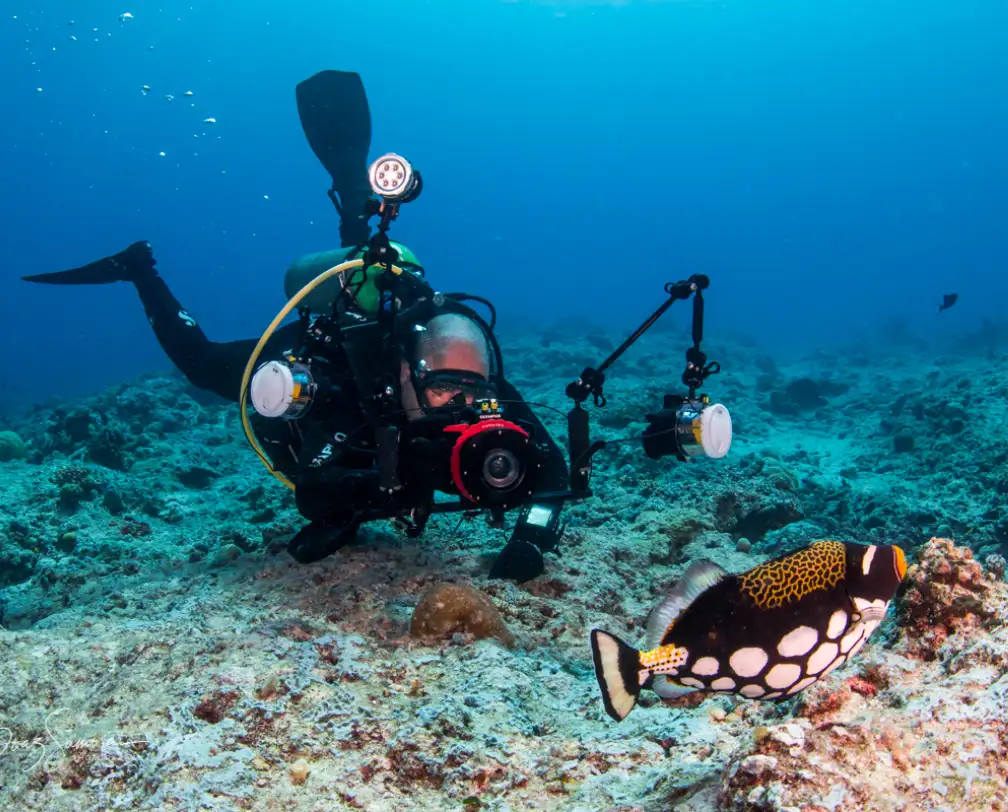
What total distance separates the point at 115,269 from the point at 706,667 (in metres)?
8.03

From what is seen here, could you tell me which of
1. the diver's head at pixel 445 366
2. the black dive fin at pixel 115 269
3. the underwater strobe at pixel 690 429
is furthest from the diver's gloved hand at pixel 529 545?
the black dive fin at pixel 115 269

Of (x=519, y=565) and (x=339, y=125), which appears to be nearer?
(x=519, y=565)

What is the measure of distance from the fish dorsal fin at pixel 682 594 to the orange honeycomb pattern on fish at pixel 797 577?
79 mm

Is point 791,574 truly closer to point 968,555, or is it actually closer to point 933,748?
point 933,748

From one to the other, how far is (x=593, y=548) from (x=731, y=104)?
132 metres

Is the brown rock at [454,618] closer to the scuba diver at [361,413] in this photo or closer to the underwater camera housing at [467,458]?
the underwater camera housing at [467,458]

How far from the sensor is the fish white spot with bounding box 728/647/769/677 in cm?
158

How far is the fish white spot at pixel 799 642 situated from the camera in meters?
1.57

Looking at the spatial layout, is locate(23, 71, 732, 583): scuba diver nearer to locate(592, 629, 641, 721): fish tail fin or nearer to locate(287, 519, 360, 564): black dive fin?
locate(287, 519, 360, 564): black dive fin

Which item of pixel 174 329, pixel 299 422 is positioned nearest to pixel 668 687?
pixel 299 422

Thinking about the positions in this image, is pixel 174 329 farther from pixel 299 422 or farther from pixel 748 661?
pixel 748 661

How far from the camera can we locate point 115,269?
23.9 ft

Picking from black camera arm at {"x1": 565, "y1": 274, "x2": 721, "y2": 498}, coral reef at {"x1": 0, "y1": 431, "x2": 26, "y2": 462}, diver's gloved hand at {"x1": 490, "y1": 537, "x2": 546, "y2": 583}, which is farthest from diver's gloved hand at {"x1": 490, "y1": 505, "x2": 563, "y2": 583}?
coral reef at {"x1": 0, "y1": 431, "x2": 26, "y2": 462}

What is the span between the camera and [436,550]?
15.6 feet
